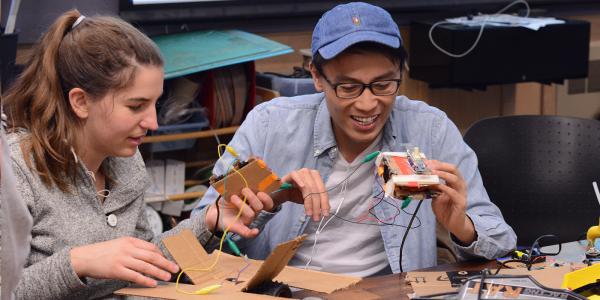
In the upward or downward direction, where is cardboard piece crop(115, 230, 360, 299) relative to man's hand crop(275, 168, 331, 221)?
downward

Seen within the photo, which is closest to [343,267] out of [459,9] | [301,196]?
[301,196]

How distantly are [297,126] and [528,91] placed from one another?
2.55 metres

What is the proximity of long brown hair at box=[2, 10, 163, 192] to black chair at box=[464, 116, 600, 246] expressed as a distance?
109cm

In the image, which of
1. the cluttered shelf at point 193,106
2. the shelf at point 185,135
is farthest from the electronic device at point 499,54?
the shelf at point 185,135

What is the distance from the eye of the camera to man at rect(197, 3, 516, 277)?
2.08 meters

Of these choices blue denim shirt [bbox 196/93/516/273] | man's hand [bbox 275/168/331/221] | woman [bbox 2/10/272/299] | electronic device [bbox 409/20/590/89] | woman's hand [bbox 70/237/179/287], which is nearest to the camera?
woman's hand [bbox 70/237/179/287]

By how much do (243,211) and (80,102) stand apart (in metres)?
0.39

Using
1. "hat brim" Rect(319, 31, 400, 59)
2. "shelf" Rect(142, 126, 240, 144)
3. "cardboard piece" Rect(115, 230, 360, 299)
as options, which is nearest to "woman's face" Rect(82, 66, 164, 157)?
"cardboard piece" Rect(115, 230, 360, 299)

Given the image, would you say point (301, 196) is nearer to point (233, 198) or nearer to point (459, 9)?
point (233, 198)

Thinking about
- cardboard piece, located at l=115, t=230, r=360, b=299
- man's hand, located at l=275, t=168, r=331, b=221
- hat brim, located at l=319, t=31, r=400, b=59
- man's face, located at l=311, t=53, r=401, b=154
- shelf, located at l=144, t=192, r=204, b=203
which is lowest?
shelf, located at l=144, t=192, r=204, b=203

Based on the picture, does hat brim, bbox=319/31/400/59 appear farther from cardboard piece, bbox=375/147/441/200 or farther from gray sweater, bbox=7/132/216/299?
gray sweater, bbox=7/132/216/299

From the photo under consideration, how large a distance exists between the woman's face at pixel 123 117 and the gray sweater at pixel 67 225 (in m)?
0.07

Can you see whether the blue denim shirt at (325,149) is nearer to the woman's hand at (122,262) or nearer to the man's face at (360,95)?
the man's face at (360,95)

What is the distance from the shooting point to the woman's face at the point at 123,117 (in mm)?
1873
